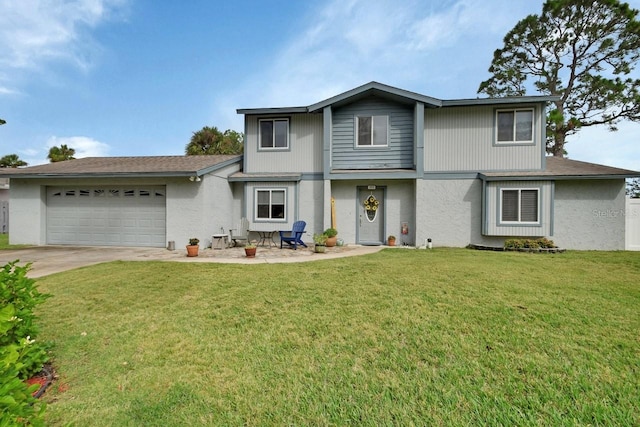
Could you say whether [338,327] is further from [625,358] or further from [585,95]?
[585,95]

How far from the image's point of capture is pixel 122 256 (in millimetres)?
8844

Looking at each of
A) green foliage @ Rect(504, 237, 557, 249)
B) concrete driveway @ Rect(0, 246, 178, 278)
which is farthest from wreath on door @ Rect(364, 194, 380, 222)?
concrete driveway @ Rect(0, 246, 178, 278)

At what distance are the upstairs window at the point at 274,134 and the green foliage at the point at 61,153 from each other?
18077 mm

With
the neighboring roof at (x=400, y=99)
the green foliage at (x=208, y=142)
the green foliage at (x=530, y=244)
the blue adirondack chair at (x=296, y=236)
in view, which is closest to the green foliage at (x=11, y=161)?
the green foliage at (x=208, y=142)

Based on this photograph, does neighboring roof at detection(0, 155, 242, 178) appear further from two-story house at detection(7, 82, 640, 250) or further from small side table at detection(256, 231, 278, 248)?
small side table at detection(256, 231, 278, 248)

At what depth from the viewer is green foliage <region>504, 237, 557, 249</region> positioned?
9877mm

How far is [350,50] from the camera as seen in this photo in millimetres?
12789

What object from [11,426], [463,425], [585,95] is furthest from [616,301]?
[585,95]

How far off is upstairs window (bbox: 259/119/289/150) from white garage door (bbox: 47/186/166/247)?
14.4 feet

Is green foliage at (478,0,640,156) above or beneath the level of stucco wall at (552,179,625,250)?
above

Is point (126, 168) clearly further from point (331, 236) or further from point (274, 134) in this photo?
point (331, 236)

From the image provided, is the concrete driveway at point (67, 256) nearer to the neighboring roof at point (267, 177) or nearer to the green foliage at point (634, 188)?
the neighboring roof at point (267, 177)

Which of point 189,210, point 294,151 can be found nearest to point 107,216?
point 189,210

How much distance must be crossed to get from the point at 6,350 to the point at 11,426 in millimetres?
691
